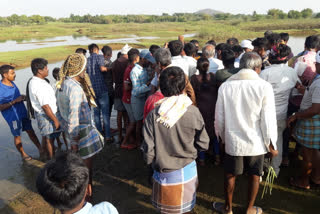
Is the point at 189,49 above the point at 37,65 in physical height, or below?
above

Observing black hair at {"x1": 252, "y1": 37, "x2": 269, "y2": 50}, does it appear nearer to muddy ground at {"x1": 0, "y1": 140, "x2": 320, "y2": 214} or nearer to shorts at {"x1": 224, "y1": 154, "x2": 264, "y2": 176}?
muddy ground at {"x1": 0, "y1": 140, "x2": 320, "y2": 214}

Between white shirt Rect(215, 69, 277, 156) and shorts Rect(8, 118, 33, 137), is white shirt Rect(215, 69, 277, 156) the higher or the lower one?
the higher one

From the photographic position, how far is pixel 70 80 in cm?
281

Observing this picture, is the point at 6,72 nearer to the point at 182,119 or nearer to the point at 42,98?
the point at 42,98

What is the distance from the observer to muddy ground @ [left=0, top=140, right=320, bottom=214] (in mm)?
3082

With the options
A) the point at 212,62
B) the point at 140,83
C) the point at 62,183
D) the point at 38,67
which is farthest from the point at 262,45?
the point at 62,183

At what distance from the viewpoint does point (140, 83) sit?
3990mm

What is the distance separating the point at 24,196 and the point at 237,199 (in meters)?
3.04

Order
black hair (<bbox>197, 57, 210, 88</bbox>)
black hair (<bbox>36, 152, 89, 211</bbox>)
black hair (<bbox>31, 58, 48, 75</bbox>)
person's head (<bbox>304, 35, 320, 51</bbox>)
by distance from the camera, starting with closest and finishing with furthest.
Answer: black hair (<bbox>36, 152, 89, 211</bbox>)
black hair (<bbox>197, 57, 210, 88</bbox>)
black hair (<bbox>31, 58, 48, 75</bbox>)
person's head (<bbox>304, 35, 320, 51</bbox>)

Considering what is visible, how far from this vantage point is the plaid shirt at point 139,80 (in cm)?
391

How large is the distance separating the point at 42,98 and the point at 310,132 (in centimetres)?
376

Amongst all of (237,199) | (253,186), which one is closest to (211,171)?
(237,199)

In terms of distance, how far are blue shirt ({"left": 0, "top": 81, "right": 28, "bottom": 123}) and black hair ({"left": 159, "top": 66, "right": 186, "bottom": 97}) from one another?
323 centimetres

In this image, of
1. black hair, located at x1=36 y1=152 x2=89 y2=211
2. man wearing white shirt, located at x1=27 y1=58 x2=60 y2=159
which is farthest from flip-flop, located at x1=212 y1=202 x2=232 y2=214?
man wearing white shirt, located at x1=27 y1=58 x2=60 y2=159
